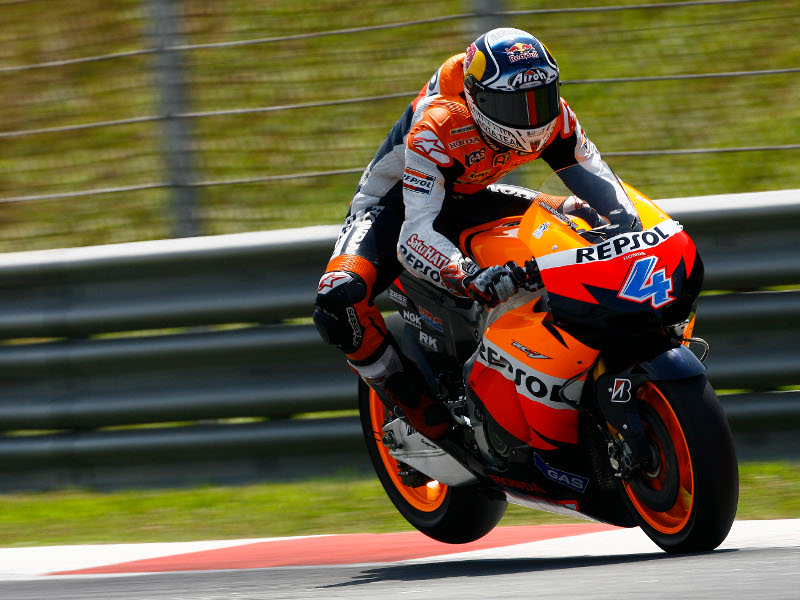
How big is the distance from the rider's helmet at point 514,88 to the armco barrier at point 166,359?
6.08 ft

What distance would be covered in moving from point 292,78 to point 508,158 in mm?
2465

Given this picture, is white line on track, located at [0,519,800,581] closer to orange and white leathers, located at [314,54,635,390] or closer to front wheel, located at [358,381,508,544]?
front wheel, located at [358,381,508,544]

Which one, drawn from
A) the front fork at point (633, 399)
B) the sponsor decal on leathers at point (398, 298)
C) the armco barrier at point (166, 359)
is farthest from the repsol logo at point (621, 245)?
the armco barrier at point (166, 359)

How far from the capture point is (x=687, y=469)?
152 inches

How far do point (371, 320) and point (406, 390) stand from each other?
0.31 metres

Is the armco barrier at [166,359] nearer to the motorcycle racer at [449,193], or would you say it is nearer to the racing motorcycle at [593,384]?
the motorcycle racer at [449,193]

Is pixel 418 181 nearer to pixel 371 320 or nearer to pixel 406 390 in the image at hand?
pixel 371 320

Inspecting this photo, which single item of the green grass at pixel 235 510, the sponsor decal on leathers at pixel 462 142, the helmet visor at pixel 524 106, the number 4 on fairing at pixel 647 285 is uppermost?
the helmet visor at pixel 524 106

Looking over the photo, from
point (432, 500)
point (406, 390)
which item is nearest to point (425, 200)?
point (406, 390)

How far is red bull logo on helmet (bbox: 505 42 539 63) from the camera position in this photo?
4.50 m

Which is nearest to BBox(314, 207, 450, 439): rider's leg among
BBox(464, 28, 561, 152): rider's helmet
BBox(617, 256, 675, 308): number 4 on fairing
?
BBox(464, 28, 561, 152): rider's helmet

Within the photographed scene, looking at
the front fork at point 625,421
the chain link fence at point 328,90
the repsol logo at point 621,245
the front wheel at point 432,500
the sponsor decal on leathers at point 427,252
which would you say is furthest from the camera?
the chain link fence at point 328,90

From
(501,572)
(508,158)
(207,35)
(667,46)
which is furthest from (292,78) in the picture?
(501,572)

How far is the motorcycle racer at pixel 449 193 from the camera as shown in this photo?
14.7 ft
